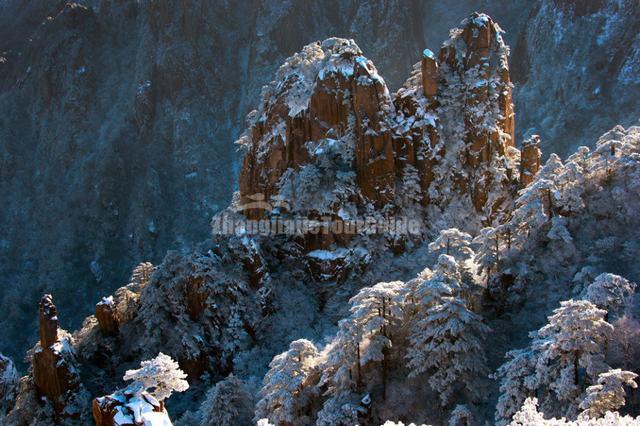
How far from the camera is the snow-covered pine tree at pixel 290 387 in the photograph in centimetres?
3281

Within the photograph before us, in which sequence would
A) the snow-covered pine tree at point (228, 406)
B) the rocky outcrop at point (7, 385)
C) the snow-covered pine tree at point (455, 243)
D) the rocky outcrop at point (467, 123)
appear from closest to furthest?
the snow-covered pine tree at point (228, 406) < the snow-covered pine tree at point (455, 243) < the rocky outcrop at point (7, 385) < the rocky outcrop at point (467, 123)

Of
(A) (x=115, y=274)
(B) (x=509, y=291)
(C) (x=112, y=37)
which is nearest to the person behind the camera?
(B) (x=509, y=291)

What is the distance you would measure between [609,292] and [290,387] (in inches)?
659

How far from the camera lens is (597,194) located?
1531 inches

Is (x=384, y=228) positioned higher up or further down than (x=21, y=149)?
further down

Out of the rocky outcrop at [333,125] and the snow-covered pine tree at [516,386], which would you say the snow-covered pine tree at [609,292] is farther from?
the rocky outcrop at [333,125]

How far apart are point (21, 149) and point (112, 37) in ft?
99.2

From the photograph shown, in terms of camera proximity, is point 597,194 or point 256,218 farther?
point 256,218

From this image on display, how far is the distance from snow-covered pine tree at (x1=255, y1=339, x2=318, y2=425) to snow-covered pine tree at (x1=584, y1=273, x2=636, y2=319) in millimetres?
15207

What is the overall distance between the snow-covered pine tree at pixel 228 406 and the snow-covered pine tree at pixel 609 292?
20.0 meters

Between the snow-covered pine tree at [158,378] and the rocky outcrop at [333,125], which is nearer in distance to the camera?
the snow-covered pine tree at [158,378]

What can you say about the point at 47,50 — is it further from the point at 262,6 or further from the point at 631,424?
the point at 631,424

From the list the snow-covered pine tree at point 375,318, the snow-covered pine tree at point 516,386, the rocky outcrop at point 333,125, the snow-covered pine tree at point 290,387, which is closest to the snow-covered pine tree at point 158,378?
the snow-covered pine tree at point 290,387

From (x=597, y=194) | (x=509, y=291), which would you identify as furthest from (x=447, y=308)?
(x=597, y=194)
